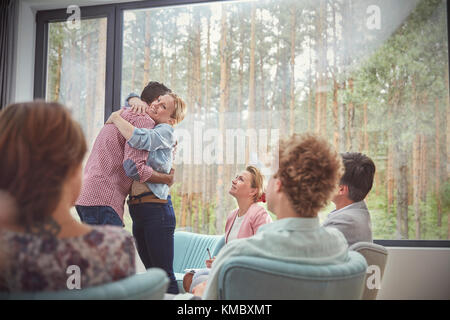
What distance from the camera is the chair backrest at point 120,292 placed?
2.51ft

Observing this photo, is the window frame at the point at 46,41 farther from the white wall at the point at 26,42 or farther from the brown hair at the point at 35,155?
the brown hair at the point at 35,155

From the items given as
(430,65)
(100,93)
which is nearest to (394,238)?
(430,65)

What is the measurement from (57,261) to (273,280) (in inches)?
19.2

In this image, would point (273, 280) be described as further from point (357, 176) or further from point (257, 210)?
point (257, 210)

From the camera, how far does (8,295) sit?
768 mm

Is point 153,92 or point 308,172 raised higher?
point 153,92

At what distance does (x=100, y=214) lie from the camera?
210 centimetres

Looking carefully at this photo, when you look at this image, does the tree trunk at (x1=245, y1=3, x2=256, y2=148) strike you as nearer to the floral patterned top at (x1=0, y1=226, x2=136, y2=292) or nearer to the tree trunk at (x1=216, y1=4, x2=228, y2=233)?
the tree trunk at (x1=216, y1=4, x2=228, y2=233)

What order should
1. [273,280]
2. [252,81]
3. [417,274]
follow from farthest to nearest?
[252,81]
[417,274]
[273,280]

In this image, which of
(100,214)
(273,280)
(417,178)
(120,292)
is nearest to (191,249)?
(100,214)

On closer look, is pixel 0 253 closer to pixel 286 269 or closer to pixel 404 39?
pixel 286 269

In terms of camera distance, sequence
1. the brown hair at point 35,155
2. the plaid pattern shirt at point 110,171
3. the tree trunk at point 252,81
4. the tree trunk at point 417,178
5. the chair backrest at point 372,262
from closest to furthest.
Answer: the brown hair at point 35,155 < the chair backrest at point 372,262 < the plaid pattern shirt at point 110,171 < the tree trunk at point 417,178 < the tree trunk at point 252,81

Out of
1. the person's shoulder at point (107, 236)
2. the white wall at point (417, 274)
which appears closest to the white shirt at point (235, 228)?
the white wall at point (417, 274)

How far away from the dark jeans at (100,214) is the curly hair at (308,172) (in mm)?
1190
